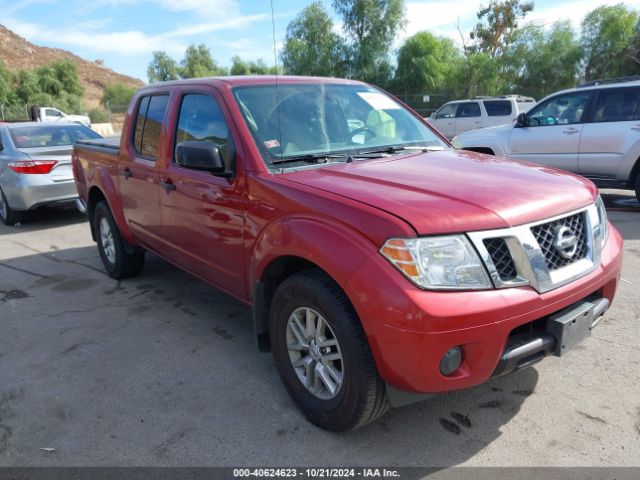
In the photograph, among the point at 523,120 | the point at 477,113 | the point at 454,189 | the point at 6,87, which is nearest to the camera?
the point at 454,189

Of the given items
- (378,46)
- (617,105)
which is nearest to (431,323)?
(617,105)

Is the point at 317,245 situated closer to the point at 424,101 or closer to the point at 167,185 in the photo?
the point at 167,185

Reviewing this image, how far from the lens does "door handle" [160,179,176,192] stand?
3.90 m

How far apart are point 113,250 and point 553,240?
4372 millimetres

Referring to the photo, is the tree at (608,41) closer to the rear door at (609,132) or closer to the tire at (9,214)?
the rear door at (609,132)

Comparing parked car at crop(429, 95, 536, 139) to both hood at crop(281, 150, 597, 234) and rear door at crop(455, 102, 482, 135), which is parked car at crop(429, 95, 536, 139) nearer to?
rear door at crop(455, 102, 482, 135)

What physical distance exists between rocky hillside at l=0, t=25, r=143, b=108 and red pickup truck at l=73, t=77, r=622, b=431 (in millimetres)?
84063

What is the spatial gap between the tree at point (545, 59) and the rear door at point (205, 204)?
41528mm

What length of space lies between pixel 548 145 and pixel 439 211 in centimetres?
695

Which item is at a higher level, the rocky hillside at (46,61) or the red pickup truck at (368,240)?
the rocky hillside at (46,61)

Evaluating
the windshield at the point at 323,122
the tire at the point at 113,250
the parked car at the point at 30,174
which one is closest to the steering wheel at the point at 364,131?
A: the windshield at the point at 323,122

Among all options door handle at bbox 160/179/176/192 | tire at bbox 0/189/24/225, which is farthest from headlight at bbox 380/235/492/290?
tire at bbox 0/189/24/225

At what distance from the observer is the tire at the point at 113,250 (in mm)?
5254

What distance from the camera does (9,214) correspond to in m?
8.36
